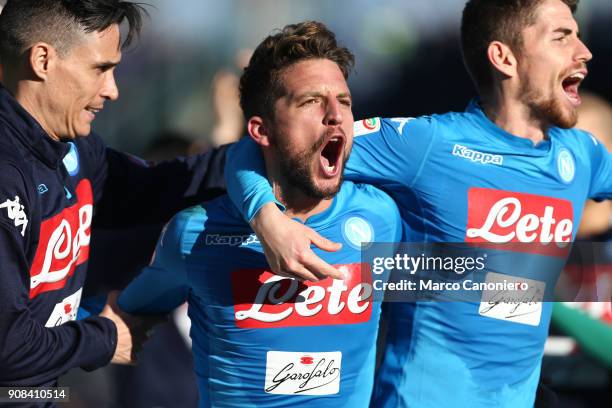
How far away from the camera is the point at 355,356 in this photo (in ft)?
11.6

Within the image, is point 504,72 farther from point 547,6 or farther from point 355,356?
point 355,356

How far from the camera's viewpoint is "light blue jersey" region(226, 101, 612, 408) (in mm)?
3807

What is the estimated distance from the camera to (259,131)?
3.57m

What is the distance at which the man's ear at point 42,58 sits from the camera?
10.6 ft

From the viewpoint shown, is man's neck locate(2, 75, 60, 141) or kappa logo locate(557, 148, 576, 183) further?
Answer: kappa logo locate(557, 148, 576, 183)

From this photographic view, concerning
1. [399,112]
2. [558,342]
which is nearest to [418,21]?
[399,112]

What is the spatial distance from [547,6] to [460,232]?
107cm

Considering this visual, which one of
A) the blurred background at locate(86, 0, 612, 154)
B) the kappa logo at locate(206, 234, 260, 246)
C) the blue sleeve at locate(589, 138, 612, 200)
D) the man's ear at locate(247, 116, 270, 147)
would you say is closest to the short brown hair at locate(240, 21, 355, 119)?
the man's ear at locate(247, 116, 270, 147)

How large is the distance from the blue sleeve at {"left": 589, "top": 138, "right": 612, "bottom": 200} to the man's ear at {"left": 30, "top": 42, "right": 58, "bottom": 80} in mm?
2259

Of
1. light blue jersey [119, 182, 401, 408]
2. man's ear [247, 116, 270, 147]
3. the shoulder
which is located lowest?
light blue jersey [119, 182, 401, 408]

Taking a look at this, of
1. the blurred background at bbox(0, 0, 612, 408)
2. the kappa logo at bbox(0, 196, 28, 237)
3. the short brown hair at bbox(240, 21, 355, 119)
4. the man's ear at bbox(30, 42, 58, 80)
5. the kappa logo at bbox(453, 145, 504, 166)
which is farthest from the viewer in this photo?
the blurred background at bbox(0, 0, 612, 408)

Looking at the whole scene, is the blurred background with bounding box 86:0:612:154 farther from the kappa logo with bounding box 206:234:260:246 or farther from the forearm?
the kappa logo with bounding box 206:234:260:246

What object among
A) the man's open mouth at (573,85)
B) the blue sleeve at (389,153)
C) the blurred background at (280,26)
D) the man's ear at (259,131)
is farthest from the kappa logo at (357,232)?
the blurred background at (280,26)

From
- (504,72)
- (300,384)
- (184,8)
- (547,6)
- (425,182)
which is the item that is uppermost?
(184,8)
